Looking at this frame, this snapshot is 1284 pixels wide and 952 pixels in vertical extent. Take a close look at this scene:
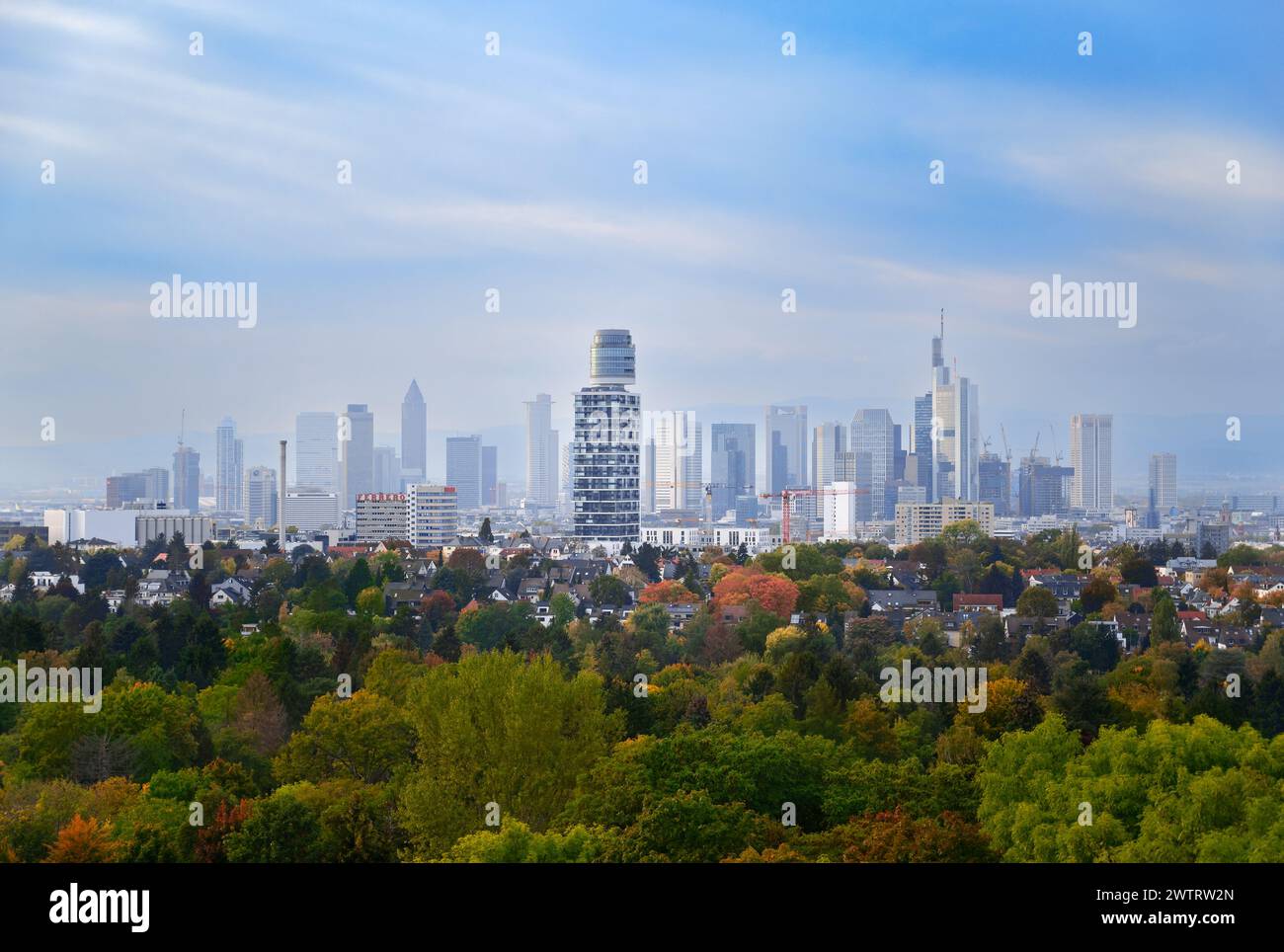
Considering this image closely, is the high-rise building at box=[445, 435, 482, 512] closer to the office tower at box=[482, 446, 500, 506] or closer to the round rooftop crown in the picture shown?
the office tower at box=[482, 446, 500, 506]

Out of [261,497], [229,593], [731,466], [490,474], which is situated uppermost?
[731,466]

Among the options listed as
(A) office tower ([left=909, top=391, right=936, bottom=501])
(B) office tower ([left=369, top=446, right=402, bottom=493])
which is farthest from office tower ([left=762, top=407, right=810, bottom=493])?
(B) office tower ([left=369, top=446, right=402, bottom=493])

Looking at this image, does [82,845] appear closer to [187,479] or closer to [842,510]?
[187,479]

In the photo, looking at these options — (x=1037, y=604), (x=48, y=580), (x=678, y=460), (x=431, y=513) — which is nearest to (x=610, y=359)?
(x=678, y=460)

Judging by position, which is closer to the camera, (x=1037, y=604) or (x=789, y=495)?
(x=1037, y=604)

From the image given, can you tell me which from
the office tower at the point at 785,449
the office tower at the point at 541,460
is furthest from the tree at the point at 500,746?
the office tower at the point at 541,460

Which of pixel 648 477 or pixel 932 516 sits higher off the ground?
pixel 648 477
